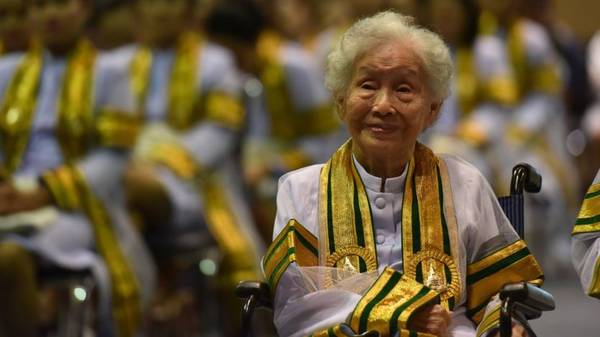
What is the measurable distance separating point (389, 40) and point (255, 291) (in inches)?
26.8

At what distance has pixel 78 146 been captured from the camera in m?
6.21

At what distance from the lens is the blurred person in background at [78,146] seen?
606 cm

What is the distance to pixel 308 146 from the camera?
8211 mm

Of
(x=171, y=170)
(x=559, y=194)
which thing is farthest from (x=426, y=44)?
(x=559, y=194)

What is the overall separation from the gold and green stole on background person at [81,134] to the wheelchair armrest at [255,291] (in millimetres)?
2124

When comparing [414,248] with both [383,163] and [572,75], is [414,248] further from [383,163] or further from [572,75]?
[572,75]

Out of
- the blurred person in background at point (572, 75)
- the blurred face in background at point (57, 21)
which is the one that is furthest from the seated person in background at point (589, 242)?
the blurred person in background at point (572, 75)

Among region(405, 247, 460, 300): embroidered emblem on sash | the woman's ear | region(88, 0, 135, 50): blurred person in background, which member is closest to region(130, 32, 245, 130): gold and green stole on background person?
region(88, 0, 135, 50): blurred person in background

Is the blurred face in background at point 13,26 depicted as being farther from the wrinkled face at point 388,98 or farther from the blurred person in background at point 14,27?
the wrinkled face at point 388,98

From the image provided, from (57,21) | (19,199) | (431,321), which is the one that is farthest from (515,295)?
(57,21)

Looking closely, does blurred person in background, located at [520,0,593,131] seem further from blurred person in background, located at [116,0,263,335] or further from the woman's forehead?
the woman's forehead

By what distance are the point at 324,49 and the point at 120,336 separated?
9.37 feet

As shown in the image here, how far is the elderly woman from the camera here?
402 cm

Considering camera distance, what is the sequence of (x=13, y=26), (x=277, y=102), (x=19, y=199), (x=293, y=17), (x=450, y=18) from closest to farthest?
(x=19, y=199), (x=13, y=26), (x=277, y=102), (x=450, y=18), (x=293, y=17)
